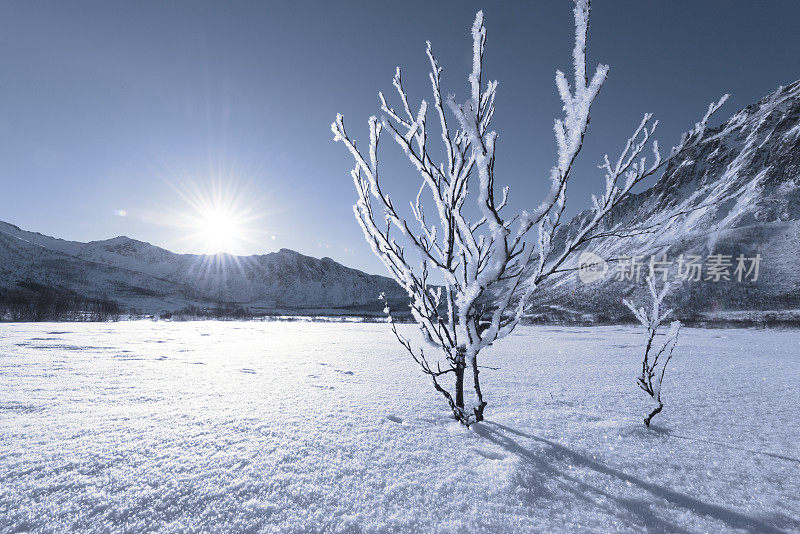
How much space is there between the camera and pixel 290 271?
540 feet

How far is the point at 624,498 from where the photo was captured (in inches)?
60.1

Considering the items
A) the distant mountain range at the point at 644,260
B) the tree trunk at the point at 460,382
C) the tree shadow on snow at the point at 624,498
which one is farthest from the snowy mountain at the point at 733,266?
the tree shadow on snow at the point at 624,498

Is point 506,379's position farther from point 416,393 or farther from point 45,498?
point 45,498

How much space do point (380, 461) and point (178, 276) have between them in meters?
171

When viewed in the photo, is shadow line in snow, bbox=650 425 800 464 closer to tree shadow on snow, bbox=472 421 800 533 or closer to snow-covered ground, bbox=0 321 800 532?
snow-covered ground, bbox=0 321 800 532

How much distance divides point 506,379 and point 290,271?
6695 inches

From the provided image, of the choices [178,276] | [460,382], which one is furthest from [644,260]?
[178,276]

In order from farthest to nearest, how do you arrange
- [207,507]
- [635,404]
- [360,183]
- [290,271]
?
[290,271] → [635,404] → [360,183] → [207,507]

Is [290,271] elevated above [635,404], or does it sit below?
above

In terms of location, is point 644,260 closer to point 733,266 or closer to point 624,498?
point 624,498

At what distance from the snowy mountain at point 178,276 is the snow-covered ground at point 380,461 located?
336 ft

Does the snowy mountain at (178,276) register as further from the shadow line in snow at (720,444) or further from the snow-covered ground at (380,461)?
the shadow line in snow at (720,444)

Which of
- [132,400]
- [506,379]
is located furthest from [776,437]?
[132,400]

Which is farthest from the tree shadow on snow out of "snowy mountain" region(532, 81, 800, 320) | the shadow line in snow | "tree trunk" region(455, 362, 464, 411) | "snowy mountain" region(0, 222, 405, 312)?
"snowy mountain" region(0, 222, 405, 312)
